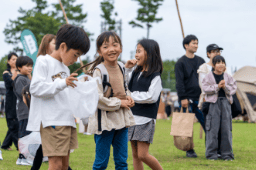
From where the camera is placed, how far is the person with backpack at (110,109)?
3061mm

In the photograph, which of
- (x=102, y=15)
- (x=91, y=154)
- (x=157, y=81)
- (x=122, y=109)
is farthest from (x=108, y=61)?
(x=102, y=15)

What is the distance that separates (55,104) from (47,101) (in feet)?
0.22

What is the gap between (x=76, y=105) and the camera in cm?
271

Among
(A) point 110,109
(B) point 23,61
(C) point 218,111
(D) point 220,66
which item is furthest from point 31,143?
(D) point 220,66

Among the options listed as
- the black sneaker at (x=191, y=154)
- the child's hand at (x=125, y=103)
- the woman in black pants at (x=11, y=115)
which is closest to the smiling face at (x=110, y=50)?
the child's hand at (x=125, y=103)

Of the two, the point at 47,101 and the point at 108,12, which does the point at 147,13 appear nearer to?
the point at 108,12

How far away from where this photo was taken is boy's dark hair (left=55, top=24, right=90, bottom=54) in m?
2.76

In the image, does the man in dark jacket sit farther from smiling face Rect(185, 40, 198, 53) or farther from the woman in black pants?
the woman in black pants

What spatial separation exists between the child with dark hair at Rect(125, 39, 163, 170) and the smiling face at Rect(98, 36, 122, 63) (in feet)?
1.26

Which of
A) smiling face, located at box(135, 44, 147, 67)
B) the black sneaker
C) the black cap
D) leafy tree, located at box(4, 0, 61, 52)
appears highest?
leafy tree, located at box(4, 0, 61, 52)

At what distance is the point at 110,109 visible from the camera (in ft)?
10.1

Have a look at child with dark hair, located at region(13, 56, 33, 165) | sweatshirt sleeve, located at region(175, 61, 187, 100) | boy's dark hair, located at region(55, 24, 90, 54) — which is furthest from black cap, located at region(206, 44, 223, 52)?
boy's dark hair, located at region(55, 24, 90, 54)

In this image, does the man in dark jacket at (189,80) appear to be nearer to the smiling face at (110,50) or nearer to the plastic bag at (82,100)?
the smiling face at (110,50)

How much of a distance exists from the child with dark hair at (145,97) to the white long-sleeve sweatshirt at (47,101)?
1.01 m
